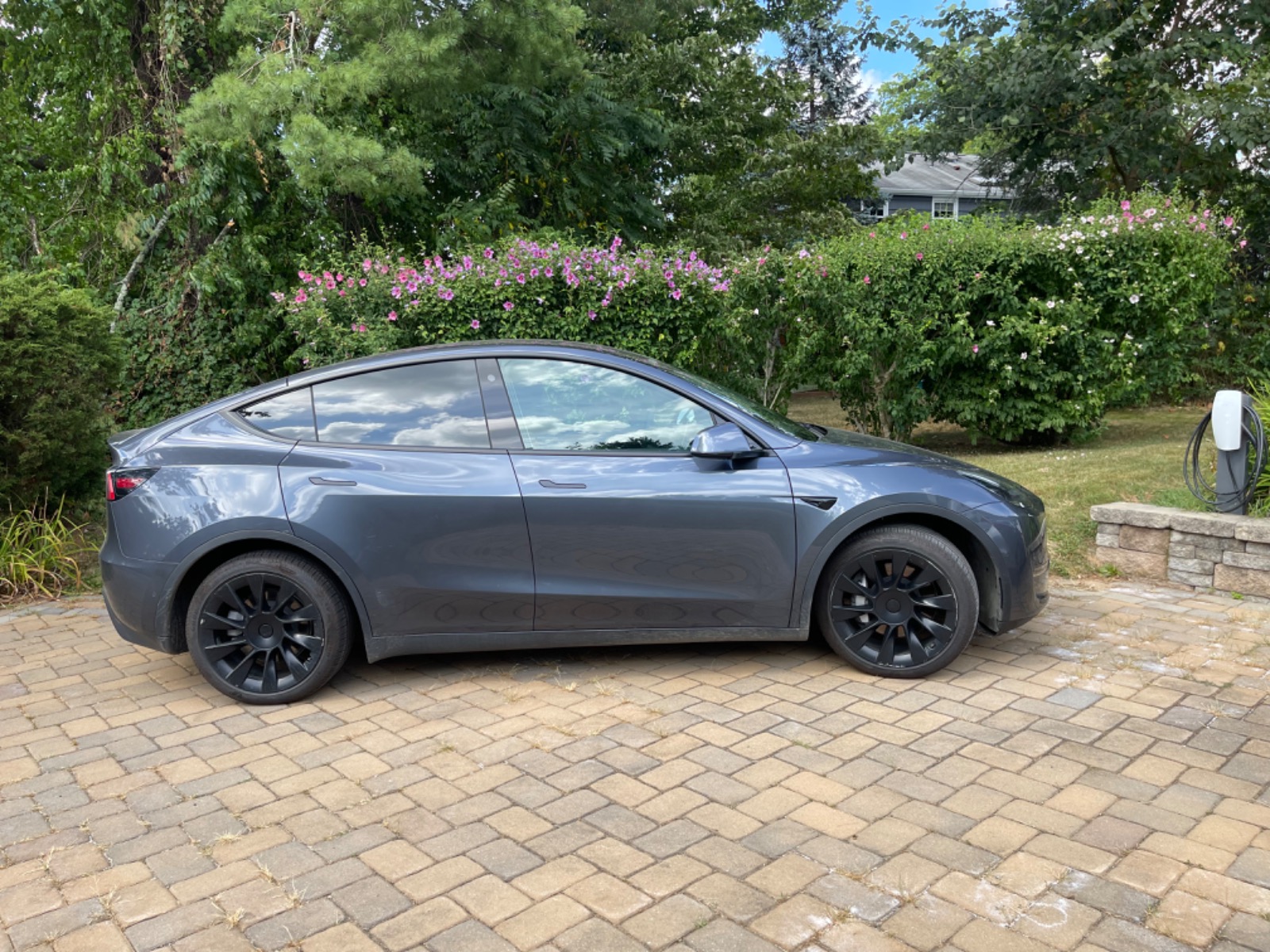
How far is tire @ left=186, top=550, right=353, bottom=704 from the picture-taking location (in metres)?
4.27

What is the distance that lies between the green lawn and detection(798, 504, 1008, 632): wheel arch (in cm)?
205

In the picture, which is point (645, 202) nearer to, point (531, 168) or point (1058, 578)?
point (531, 168)

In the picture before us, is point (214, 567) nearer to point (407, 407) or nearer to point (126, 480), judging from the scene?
point (126, 480)

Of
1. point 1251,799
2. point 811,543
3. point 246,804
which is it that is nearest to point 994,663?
point 811,543

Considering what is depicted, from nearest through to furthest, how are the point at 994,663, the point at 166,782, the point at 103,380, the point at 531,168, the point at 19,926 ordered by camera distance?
the point at 19,926 < the point at 166,782 < the point at 994,663 < the point at 103,380 < the point at 531,168

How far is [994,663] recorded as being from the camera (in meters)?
4.66

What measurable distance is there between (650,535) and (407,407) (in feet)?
4.09

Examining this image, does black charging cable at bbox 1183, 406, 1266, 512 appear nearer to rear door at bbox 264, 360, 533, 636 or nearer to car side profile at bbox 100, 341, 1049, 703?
car side profile at bbox 100, 341, 1049, 703

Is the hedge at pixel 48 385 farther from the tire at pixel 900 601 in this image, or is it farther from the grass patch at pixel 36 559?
the tire at pixel 900 601

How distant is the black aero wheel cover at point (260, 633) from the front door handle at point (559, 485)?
43.3 inches

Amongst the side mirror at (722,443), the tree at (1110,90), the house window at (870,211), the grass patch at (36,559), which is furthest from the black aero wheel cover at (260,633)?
the house window at (870,211)

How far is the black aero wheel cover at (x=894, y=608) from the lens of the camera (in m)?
4.34

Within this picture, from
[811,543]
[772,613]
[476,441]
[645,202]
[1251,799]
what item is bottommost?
[1251,799]

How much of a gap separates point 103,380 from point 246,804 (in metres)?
4.67
